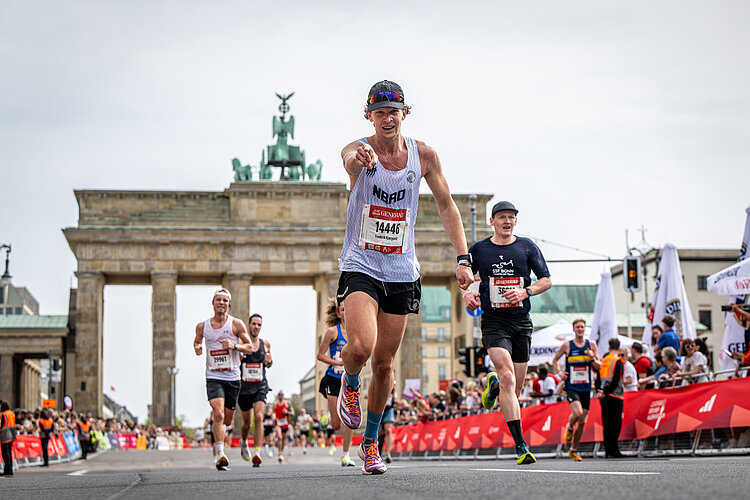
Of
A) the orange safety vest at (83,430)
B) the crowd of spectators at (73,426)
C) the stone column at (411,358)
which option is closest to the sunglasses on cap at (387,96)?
the crowd of spectators at (73,426)

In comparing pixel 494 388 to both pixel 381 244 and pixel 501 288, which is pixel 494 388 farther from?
pixel 381 244

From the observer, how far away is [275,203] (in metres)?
74.4

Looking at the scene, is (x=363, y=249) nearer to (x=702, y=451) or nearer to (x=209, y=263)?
(x=702, y=451)

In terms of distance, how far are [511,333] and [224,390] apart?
5348 millimetres

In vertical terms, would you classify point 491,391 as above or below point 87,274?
below

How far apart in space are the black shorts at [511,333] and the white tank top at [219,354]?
4872 mm

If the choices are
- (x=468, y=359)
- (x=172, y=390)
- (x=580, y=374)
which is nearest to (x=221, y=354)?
(x=580, y=374)

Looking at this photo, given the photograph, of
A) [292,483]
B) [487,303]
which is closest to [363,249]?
[292,483]

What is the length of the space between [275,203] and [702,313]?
39.6 metres

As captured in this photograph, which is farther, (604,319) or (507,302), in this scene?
(604,319)

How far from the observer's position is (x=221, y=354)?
48.2ft

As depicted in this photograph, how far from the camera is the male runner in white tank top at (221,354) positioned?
1449cm

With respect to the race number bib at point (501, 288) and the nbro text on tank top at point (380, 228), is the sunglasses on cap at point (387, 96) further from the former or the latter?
the race number bib at point (501, 288)

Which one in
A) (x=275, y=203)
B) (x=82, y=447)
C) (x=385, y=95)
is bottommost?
(x=82, y=447)
